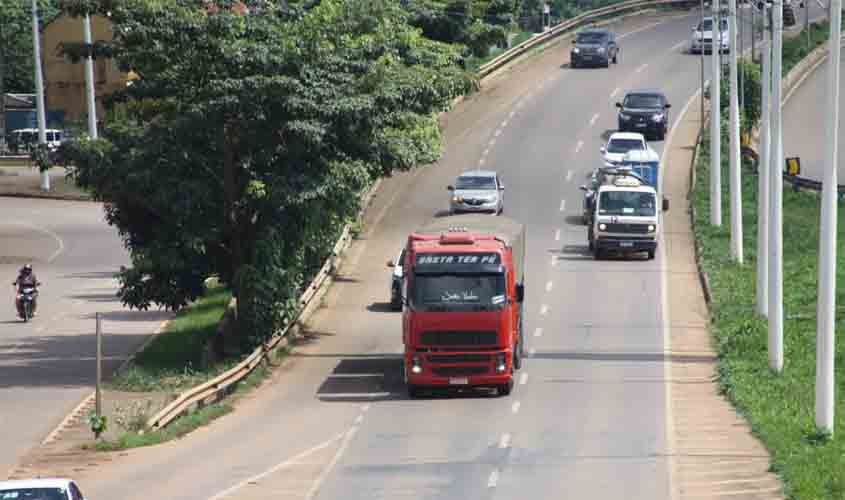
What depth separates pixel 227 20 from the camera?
43.9 metres

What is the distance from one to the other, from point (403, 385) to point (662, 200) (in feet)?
90.5

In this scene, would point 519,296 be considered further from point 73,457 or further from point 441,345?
point 73,457

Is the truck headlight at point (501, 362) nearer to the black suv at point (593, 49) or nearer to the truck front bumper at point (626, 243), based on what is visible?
the truck front bumper at point (626, 243)

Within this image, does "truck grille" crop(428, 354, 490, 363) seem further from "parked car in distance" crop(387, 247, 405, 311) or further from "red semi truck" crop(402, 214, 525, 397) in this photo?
"parked car in distance" crop(387, 247, 405, 311)

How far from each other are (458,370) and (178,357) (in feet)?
35.9

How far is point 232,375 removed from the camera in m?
41.1

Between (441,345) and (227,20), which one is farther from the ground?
(227,20)

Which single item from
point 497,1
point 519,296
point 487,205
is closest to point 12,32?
point 497,1

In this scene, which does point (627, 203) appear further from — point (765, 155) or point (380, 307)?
point (765, 155)

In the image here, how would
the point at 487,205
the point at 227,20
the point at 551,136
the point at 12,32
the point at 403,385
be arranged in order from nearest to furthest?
1. the point at 403,385
2. the point at 227,20
3. the point at 487,205
4. the point at 551,136
5. the point at 12,32

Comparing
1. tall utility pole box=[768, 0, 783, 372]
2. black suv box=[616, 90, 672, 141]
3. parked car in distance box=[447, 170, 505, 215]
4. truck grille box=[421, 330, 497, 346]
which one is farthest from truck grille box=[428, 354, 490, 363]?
black suv box=[616, 90, 672, 141]

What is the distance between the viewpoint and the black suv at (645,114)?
78312mm

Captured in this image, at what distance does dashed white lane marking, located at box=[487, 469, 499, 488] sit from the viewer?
2970 cm

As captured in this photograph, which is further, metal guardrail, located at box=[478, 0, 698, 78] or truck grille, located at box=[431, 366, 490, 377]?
metal guardrail, located at box=[478, 0, 698, 78]
